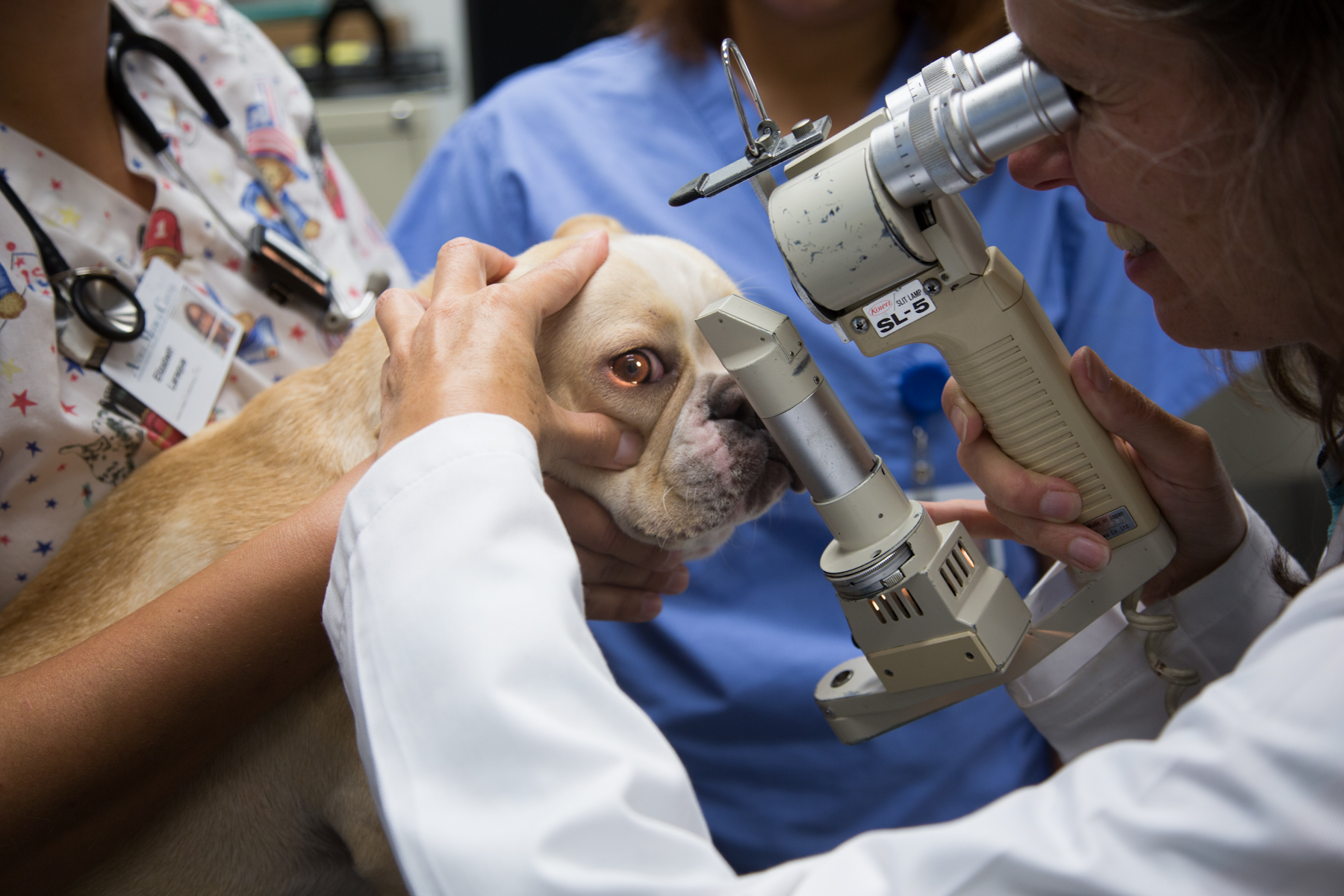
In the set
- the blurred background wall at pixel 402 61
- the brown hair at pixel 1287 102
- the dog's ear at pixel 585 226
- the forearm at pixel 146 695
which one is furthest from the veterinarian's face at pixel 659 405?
the blurred background wall at pixel 402 61

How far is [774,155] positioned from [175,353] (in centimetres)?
71

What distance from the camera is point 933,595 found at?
0.70 m

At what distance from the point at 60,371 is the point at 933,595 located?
858 mm

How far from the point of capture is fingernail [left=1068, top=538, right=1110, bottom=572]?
76cm

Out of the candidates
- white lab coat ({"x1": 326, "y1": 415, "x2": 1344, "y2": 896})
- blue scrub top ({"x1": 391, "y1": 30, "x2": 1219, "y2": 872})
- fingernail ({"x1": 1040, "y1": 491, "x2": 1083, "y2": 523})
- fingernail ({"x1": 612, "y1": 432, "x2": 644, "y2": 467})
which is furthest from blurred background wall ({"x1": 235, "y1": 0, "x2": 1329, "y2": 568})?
white lab coat ({"x1": 326, "y1": 415, "x2": 1344, "y2": 896})

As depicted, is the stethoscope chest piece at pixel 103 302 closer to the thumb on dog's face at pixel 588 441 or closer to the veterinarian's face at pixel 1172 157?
the thumb on dog's face at pixel 588 441

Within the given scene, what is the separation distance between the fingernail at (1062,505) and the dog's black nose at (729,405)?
0.30 meters

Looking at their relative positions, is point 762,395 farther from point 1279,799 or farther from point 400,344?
point 1279,799

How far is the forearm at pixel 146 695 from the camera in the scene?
67 centimetres

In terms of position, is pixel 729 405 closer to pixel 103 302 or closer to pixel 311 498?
pixel 311 498

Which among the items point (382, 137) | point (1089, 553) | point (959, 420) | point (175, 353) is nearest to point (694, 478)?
point (959, 420)

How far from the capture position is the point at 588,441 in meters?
0.82

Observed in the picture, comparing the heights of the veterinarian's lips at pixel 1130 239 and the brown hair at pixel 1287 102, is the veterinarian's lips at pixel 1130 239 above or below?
below

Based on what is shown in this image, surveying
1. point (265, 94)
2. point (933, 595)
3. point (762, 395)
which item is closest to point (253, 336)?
point (265, 94)
